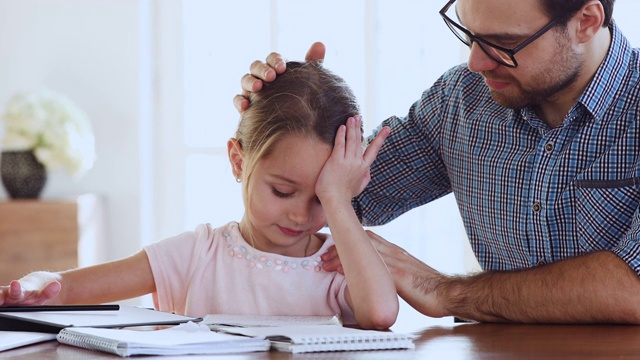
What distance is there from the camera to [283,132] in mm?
1575

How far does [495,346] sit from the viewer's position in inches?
48.1

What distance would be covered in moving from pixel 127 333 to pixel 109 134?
10.4ft

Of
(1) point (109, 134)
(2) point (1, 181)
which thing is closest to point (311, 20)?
(1) point (109, 134)

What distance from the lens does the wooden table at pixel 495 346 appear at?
1124 millimetres

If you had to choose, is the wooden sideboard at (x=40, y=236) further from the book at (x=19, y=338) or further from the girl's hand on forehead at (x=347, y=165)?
the book at (x=19, y=338)

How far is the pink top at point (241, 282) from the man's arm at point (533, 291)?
127 mm

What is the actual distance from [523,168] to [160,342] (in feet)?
3.42

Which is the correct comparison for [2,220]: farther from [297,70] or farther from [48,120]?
[297,70]

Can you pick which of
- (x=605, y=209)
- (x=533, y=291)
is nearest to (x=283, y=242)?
(x=533, y=291)

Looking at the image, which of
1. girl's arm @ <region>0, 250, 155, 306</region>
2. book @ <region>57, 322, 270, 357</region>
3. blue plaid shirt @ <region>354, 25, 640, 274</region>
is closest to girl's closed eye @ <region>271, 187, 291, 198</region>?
girl's arm @ <region>0, 250, 155, 306</region>

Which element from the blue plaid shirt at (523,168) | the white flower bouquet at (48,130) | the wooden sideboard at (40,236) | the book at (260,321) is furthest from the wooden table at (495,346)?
the white flower bouquet at (48,130)

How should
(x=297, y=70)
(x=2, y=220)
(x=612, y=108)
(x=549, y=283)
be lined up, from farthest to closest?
1. (x=2, y=220)
2. (x=612, y=108)
3. (x=297, y=70)
4. (x=549, y=283)

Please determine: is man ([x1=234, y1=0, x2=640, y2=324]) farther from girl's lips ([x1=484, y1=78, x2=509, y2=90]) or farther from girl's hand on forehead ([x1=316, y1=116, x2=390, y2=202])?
girl's hand on forehead ([x1=316, y1=116, x2=390, y2=202])

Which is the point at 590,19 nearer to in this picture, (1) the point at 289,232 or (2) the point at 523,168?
(2) the point at 523,168
